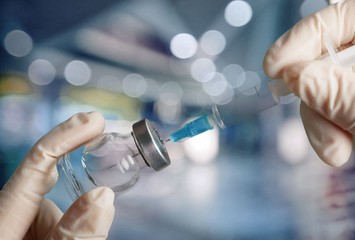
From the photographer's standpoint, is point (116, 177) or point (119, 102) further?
point (119, 102)

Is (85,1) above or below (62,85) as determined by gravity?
above

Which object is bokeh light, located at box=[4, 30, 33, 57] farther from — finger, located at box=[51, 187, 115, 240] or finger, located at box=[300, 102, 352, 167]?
finger, located at box=[300, 102, 352, 167]

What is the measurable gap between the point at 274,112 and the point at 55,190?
1.02 m

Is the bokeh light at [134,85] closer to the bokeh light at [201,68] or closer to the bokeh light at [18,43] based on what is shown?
the bokeh light at [201,68]

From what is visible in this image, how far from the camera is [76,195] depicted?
857mm

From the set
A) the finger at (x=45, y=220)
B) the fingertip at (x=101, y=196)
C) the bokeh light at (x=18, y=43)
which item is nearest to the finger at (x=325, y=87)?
the fingertip at (x=101, y=196)

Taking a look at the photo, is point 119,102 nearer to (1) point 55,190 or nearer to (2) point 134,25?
(2) point 134,25

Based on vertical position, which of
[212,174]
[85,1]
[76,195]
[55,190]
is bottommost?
[212,174]

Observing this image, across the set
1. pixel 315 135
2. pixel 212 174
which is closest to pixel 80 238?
pixel 315 135

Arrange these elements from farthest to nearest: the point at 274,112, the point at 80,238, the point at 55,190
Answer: the point at 274,112 < the point at 55,190 < the point at 80,238

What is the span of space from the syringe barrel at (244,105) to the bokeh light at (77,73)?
106 centimetres

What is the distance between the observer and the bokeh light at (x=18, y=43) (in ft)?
5.59

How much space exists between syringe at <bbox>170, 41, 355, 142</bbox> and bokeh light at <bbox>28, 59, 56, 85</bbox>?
1.09 m

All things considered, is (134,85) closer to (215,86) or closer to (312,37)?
(215,86)
